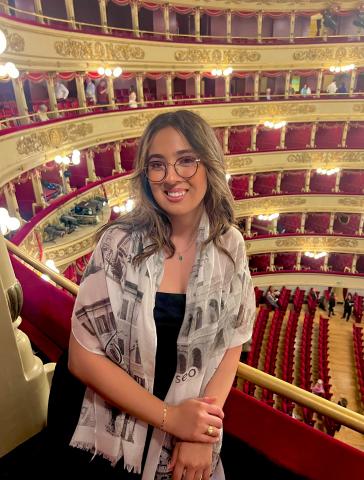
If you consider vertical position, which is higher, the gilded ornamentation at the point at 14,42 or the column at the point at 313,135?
the gilded ornamentation at the point at 14,42

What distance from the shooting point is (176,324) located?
5.59 feet

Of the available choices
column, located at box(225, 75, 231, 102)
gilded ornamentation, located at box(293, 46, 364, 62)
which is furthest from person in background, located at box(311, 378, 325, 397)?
gilded ornamentation, located at box(293, 46, 364, 62)

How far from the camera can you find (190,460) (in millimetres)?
1535

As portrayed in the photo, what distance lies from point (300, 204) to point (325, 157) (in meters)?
2.53

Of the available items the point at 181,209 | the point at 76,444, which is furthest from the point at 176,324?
the point at 76,444

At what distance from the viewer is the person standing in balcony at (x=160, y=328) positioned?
1579 millimetres

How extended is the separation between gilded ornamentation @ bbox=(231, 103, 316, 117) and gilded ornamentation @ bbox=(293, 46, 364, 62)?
6.68 ft

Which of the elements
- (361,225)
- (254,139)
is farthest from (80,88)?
(361,225)

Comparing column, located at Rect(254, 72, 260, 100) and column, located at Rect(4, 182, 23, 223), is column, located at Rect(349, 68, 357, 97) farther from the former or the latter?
column, located at Rect(4, 182, 23, 223)

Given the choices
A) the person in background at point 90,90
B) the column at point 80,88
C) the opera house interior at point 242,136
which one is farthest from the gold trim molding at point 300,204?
the column at point 80,88

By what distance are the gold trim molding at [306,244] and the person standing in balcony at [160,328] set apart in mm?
17305

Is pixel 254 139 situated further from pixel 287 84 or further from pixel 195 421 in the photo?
pixel 195 421

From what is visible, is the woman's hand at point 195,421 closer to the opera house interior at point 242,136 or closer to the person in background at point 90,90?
the opera house interior at point 242,136

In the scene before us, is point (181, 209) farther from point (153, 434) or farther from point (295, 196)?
point (295, 196)
